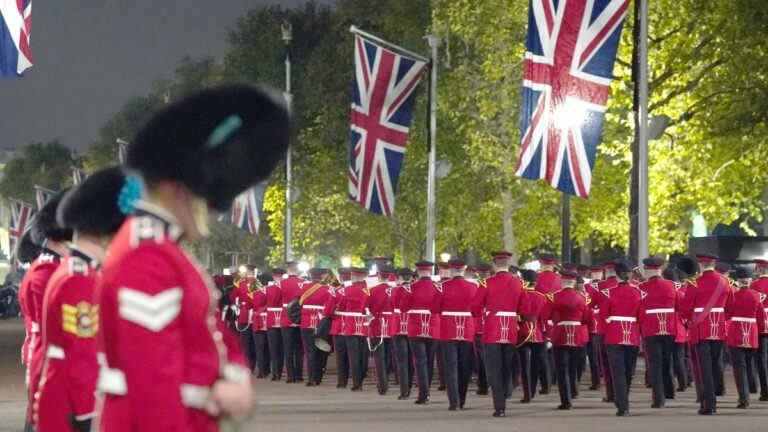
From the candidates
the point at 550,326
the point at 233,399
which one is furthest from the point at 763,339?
the point at 233,399

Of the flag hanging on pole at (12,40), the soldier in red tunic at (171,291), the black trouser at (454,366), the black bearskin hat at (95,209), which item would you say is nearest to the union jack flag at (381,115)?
the flag hanging on pole at (12,40)

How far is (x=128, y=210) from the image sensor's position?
6.25m

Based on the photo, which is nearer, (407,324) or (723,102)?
(407,324)

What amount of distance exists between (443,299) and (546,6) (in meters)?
6.94

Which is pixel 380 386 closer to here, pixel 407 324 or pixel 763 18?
pixel 407 324

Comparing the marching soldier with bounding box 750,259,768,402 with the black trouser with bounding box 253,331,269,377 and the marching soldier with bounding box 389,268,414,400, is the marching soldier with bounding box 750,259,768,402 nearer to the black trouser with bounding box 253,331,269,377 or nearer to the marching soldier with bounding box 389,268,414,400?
the marching soldier with bounding box 389,268,414,400

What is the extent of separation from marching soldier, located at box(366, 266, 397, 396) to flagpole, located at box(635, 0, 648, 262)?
20.5 feet

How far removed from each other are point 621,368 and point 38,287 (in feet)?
39.8

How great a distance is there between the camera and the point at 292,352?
96.9 ft

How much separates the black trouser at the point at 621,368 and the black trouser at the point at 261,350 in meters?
10.9

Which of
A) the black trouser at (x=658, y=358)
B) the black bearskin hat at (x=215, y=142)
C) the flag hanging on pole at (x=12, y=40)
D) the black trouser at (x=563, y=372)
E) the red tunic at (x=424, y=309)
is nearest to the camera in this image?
the black bearskin hat at (x=215, y=142)

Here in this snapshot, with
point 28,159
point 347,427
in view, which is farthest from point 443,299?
point 28,159

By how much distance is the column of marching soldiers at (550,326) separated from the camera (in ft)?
69.2

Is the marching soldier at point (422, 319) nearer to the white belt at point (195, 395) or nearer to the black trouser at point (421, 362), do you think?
the black trouser at point (421, 362)
